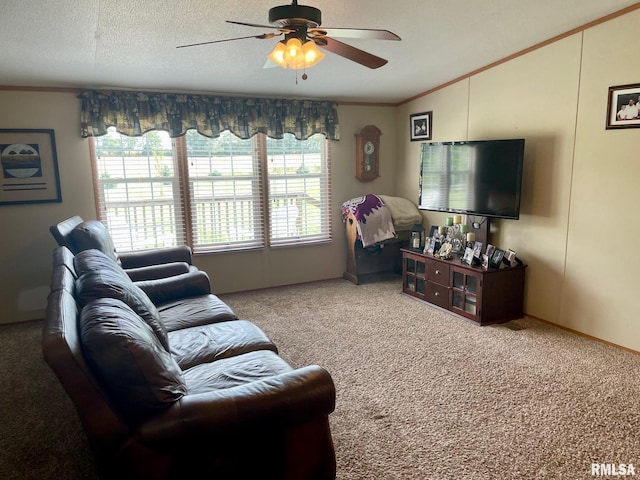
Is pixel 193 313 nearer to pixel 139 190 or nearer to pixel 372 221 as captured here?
pixel 139 190

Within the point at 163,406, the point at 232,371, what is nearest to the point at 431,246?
the point at 232,371

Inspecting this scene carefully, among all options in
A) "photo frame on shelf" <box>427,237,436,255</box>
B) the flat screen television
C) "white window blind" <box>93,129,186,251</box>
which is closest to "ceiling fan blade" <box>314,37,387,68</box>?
the flat screen television

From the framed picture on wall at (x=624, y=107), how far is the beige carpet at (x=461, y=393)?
5.50 feet

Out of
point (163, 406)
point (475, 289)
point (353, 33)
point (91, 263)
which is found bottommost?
point (475, 289)

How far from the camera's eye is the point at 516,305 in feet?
13.1

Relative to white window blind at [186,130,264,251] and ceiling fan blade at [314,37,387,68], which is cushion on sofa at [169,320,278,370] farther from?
white window blind at [186,130,264,251]

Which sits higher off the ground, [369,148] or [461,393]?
[369,148]

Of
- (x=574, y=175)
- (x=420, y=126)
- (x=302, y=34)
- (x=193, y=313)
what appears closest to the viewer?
(x=302, y=34)

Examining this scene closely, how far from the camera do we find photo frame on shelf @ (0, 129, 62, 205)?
3.88m

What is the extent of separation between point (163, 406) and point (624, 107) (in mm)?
3526

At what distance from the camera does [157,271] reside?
3.60m

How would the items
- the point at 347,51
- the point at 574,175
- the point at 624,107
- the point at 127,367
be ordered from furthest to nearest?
1. the point at 574,175
2. the point at 624,107
3. the point at 347,51
4. the point at 127,367

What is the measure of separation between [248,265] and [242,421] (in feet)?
11.5

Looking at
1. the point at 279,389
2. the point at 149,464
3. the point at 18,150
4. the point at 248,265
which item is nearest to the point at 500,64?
the point at 248,265
